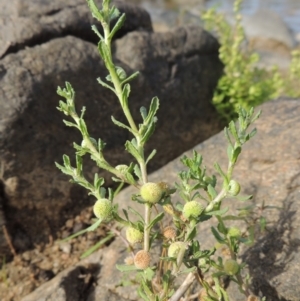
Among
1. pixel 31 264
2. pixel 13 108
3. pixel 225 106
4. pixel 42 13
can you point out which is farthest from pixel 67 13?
pixel 31 264

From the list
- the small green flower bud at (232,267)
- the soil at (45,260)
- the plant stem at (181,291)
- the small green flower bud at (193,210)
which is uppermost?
the small green flower bud at (193,210)

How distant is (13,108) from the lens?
2605 millimetres

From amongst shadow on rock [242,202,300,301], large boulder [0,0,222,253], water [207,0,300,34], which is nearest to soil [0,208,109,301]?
large boulder [0,0,222,253]

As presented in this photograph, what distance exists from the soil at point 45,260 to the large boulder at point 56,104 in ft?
0.19

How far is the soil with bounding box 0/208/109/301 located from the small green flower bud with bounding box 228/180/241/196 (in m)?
1.41

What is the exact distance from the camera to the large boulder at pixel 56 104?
2672 millimetres

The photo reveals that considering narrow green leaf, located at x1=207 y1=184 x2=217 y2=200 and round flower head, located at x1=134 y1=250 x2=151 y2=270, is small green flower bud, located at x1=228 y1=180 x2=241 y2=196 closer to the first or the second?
narrow green leaf, located at x1=207 y1=184 x2=217 y2=200

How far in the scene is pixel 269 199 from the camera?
2406 millimetres

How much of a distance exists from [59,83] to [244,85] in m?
1.63

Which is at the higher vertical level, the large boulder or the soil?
the large boulder

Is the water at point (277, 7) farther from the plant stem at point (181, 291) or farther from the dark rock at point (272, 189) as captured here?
the plant stem at point (181, 291)

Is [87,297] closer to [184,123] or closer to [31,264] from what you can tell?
[31,264]

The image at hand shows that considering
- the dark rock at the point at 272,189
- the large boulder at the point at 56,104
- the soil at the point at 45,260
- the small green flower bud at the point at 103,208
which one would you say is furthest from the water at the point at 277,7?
the small green flower bud at the point at 103,208

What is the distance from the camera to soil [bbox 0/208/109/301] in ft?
8.43
